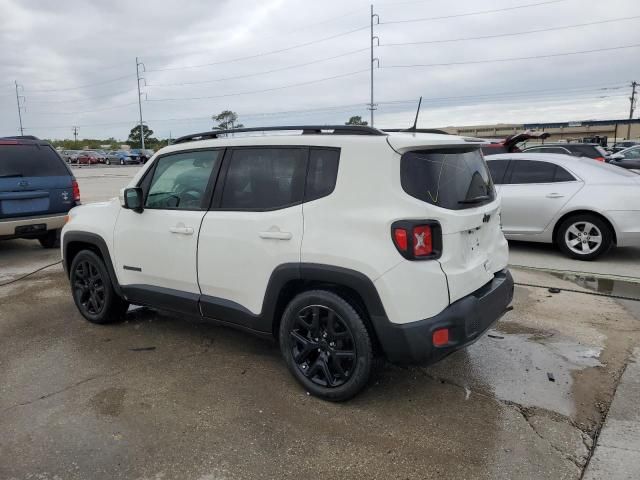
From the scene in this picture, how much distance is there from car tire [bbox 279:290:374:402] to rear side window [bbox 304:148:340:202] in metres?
0.64

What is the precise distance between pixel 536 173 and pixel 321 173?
5.55 m

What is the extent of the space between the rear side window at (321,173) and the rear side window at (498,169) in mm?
5474

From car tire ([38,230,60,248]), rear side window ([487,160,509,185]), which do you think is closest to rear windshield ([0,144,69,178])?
car tire ([38,230,60,248])

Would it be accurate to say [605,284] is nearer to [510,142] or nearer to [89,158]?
[510,142]

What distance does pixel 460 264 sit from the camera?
10.4 feet

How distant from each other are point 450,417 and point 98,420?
2.20 metres

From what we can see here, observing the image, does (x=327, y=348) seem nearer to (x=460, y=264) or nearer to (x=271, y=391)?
(x=271, y=391)

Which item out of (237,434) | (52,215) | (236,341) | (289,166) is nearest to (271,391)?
(237,434)

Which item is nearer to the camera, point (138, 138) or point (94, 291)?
point (94, 291)

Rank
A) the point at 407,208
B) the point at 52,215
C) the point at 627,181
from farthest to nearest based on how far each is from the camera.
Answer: the point at 52,215
the point at 627,181
the point at 407,208

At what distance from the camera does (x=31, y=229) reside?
7848mm

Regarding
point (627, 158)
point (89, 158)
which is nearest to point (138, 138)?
point (89, 158)

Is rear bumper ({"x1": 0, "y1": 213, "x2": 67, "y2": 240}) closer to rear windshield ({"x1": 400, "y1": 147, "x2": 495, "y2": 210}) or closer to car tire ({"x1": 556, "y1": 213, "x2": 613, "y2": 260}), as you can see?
rear windshield ({"x1": 400, "y1": 147, "x2": 495, "y2": 210})

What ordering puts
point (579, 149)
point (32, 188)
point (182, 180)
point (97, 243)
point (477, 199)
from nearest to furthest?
point (477, 199), point (182, 180), point (97, 243), point (32, 188), point (579, 149)
